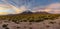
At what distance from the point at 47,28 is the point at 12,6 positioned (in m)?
0.99

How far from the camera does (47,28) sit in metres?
4.09

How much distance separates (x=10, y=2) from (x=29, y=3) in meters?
0.46

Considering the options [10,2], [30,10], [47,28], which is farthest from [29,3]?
[47,28]

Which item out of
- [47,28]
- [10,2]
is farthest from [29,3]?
[47,28]

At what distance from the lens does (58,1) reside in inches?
167

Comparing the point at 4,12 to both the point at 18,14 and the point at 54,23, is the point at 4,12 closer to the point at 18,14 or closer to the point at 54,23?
the point at 18,14

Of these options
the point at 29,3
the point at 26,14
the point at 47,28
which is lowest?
the point at 47,28

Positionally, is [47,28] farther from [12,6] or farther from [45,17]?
[12,6]

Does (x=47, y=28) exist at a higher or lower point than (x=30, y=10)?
lower

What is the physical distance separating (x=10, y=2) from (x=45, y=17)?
92cm

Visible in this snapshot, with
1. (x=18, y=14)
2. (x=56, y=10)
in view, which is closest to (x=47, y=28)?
(x=56, y=10)

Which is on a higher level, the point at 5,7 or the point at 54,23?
the point at 5,7

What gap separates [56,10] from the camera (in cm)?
424

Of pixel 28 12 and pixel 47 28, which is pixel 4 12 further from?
pixel 47 28
